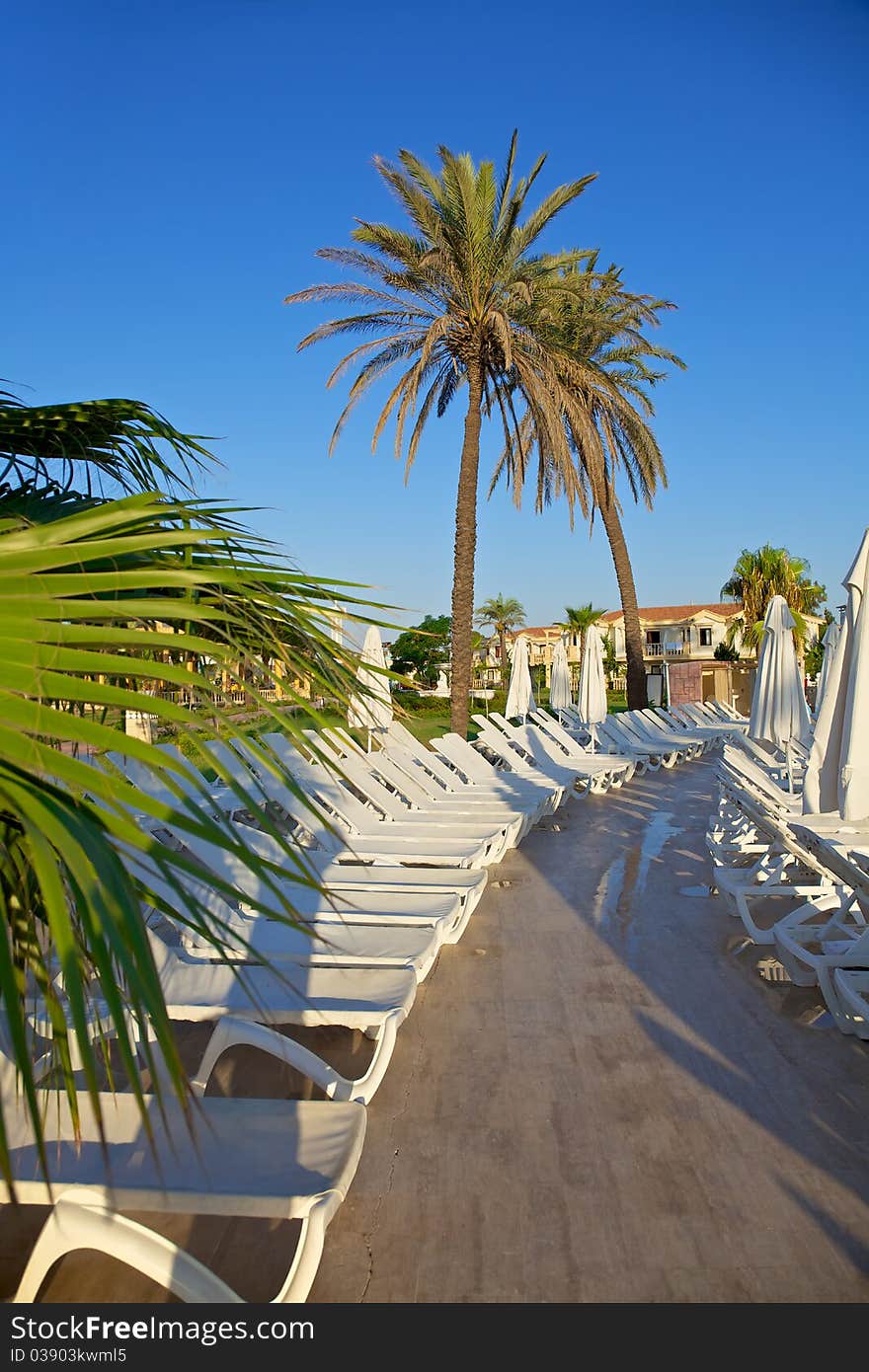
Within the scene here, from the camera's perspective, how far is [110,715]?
2.07m

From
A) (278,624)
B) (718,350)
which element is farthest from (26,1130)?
(718,350)

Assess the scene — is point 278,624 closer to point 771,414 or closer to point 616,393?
point 616,393

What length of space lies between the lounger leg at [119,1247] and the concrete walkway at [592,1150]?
65 cm

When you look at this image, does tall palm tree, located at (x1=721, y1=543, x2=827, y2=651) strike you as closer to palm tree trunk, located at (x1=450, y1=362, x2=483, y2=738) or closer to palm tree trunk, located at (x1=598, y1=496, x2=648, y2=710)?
palm tree trunk, located at (x1=598, y1=496, x2=648, y2=710)

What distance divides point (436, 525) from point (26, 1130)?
18.2 m

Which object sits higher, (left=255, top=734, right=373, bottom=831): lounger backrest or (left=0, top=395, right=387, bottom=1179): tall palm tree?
(left=0, top=395, right=387, bottom=1179): tall palm tree

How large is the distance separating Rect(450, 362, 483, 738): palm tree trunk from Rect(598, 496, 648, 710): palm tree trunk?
5749 mm

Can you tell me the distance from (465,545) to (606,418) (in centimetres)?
529

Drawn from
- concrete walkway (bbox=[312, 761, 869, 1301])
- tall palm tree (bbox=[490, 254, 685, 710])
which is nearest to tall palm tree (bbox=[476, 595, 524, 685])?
tall palm tree (bbox=[490, 254, 685, 710])

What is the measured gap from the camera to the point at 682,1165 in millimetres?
3115

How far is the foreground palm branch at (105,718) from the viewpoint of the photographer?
93 cm

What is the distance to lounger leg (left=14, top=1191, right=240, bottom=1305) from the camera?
187cm

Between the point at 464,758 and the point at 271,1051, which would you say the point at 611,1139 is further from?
the point at 464,758

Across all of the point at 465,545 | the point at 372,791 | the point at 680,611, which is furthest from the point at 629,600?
the point at 680,611
